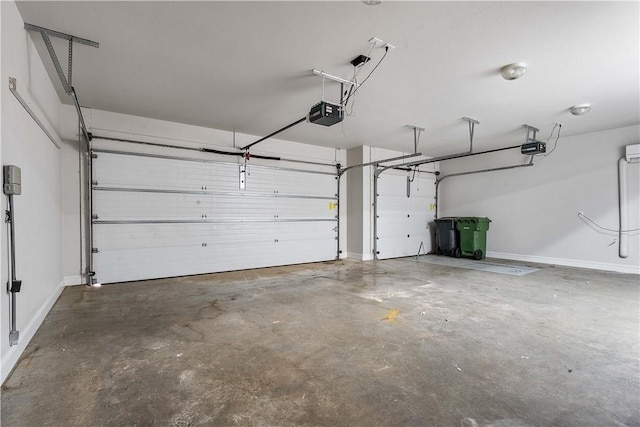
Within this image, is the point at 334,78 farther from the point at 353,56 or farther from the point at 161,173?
the point at 161,173

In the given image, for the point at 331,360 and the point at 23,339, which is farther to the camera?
the point at 23,339

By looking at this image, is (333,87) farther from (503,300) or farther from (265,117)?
(503,300)

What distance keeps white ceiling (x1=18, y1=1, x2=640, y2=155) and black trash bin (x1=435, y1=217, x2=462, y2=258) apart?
3.29 meters

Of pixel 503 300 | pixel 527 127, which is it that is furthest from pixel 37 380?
pixel 527 127

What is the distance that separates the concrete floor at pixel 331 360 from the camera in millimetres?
1644

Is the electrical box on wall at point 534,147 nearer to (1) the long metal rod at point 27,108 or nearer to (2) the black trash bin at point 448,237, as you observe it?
(2) the black trash bin at point 448,237

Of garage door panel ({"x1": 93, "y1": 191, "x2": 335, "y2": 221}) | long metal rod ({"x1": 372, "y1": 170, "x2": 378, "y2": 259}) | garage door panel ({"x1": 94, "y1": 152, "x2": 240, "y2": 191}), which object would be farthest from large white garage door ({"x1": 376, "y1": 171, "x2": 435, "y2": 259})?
garage door panel ({"x1": 94, "y1": 152, "x2": 240, "y2": 191})

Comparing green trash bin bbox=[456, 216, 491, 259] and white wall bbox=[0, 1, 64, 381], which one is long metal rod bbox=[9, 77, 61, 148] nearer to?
white wall bbox=[0, 1, 64, 381]

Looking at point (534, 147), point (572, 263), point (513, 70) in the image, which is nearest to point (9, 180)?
point (513, 70)

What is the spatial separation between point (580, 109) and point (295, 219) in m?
5.24

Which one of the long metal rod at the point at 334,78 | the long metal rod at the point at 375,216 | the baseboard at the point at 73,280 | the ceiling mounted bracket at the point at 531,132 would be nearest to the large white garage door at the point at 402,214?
the long metal rod at the point at 375,216

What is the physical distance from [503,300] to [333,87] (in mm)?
3510

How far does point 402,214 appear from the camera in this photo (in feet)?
25.5

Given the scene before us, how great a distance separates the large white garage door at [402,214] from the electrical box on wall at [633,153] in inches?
156
